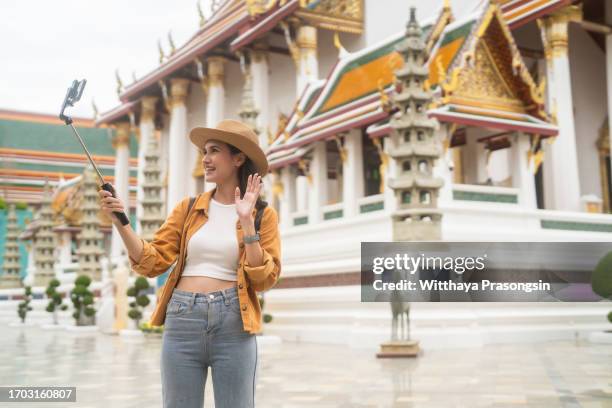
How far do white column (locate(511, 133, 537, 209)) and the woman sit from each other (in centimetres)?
1008

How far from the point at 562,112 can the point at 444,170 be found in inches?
183

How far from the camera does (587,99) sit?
16.5 meters

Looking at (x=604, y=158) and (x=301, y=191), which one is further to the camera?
(x=301, y=191)

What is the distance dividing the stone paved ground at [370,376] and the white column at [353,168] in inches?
181

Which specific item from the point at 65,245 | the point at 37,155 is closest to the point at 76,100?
the point at 65,245

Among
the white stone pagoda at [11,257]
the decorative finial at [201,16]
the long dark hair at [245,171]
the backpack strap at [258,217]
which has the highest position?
the decorative finial at [201,16]

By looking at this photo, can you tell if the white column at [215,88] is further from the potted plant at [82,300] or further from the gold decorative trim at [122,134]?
the gold decorative trim at [122,134]

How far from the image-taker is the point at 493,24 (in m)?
12.3

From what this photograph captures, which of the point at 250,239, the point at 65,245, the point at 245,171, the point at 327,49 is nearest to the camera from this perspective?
the point at 250,239

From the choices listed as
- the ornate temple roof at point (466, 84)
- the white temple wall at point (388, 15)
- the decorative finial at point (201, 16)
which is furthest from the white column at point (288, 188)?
the decorative finial at point (201, 16)

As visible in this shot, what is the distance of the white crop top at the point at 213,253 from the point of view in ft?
8.45

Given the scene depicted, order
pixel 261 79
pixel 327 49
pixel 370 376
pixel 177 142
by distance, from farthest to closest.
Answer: pixel 177 142
pixel 261 79
pixel 327 49
pixel 370 376

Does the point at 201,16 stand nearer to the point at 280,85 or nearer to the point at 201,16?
the point at 201,16

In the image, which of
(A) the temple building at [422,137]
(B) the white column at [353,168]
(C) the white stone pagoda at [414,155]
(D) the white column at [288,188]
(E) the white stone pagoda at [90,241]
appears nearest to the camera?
(C) the white stone pagoda at [414,155]
